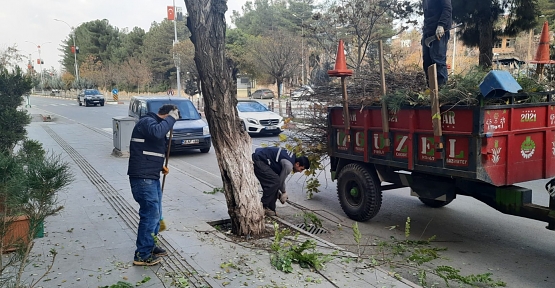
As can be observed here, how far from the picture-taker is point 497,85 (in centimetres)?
448

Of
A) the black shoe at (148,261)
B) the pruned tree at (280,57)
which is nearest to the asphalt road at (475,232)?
the black shoe at (148,261)

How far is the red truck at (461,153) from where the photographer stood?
4746 millimetres

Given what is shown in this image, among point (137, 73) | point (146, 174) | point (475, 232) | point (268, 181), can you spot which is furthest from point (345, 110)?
point (137, 73)

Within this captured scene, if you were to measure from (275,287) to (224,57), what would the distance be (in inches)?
109

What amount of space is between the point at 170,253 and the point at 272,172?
2.00 m

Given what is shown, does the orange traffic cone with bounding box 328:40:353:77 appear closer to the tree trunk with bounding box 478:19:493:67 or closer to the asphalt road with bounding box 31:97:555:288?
the asphalt road with bounding box 31:97:555:288

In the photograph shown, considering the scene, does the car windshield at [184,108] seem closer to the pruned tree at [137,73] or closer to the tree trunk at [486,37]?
the tree trunk at [486,37]

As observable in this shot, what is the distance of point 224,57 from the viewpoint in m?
5.36

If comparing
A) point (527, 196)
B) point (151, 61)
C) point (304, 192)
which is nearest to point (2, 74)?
point (304, 192)

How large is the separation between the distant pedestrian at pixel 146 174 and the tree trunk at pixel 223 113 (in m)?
0.79

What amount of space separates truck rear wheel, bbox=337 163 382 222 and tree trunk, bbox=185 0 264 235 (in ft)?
5.34

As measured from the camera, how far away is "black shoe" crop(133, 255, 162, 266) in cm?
452

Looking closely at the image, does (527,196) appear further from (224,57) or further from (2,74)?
(2,74)

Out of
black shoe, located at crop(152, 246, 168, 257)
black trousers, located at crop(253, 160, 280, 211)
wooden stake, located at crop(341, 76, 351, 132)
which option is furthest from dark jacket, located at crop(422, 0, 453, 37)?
black shoe, located at crop(152, 246, 168, 257)
